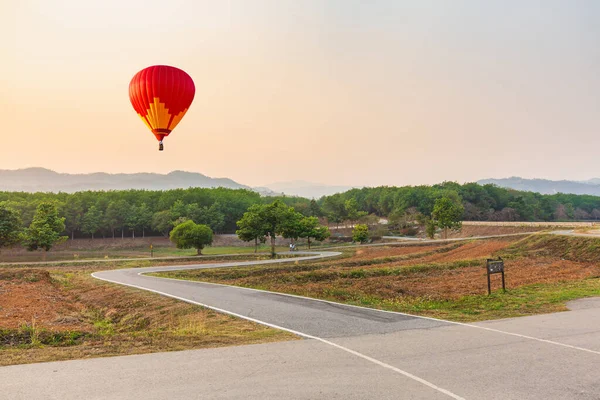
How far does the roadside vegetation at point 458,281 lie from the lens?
49.6 feet

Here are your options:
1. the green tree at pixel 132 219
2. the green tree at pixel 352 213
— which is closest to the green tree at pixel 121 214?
the green tree at pixel 132 219

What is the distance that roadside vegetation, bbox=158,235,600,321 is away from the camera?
15.1 meters

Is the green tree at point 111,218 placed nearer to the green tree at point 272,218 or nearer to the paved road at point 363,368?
the green tree at point 272,218

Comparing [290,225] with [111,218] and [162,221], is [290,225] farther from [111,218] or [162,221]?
[111,218]

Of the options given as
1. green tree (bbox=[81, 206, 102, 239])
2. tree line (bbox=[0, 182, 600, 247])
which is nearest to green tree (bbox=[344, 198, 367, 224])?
tree line (bbox=[0, 182, 600, 247])

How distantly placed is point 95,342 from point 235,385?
5387 mm

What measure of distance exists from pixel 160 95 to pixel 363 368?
24.0m

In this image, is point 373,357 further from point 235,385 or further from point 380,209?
point 380,209

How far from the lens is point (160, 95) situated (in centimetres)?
2662

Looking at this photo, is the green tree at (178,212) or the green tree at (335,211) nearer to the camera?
the green tree at (178,212)

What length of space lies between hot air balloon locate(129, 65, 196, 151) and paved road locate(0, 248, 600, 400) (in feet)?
67.7

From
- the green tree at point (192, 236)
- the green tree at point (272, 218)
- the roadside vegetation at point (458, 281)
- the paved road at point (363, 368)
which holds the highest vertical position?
the green tree at point (272, 218)

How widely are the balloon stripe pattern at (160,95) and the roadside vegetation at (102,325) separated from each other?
11.6m

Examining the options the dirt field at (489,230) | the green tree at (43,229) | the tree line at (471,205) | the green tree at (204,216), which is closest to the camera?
the green tree at (43,229)
